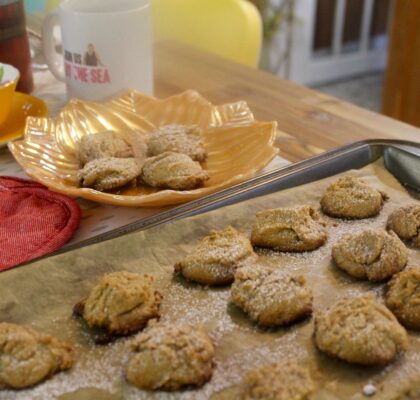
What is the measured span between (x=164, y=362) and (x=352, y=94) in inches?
119

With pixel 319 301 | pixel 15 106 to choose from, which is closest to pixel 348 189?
pixel 319 301

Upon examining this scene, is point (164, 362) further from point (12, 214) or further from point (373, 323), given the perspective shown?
point (12, 214)

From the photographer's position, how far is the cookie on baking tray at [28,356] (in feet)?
2.42

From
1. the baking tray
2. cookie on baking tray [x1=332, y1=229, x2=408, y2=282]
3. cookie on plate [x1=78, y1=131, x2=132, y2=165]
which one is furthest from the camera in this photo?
cookie on plate [x1=78, y1=131, x2=132, y2=165]

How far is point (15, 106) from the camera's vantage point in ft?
4.46

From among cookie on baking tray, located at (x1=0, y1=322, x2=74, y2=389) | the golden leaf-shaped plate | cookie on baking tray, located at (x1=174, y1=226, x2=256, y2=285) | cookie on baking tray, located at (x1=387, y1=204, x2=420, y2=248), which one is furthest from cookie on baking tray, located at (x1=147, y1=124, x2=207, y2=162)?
cookie on baking tray, located at (x1=0, y1=322, x2=74, y2=389)

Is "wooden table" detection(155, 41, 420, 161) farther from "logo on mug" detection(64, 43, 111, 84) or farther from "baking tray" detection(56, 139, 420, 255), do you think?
"logo on mug" detection(64, 43, 111, 84)

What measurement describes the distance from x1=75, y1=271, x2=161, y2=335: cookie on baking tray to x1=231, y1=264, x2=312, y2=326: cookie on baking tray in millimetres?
113

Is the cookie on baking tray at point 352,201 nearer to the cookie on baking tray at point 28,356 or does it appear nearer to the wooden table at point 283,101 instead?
the wooden table at point 283,101

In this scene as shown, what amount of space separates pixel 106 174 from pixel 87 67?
363mm

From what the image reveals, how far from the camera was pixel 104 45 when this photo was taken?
52.1 inches

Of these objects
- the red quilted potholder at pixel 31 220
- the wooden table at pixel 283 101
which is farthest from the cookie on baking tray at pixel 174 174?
the wooden table at pixel 283 101

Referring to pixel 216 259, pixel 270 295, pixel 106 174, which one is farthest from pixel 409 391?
pixel 106 174

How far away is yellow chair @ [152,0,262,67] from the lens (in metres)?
1.92
